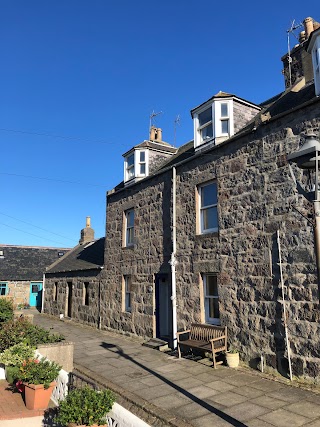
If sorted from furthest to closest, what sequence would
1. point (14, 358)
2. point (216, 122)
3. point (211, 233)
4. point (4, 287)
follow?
point (4, 287)
point (216, 122)
point (211, 233)
point (14, 358)

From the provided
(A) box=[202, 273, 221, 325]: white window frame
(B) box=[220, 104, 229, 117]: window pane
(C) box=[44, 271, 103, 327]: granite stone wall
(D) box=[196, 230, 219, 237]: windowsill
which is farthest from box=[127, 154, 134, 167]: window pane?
(A) box=[202, 273, 221, 325]: white window frame

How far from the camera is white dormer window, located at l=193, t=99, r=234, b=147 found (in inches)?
432

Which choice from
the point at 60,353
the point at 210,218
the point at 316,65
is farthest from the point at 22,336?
the point at 316,65

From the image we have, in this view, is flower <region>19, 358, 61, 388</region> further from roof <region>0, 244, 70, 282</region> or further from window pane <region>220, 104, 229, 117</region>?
roof <region>0, 244, 70, 282</region>

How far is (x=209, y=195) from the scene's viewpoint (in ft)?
36.6

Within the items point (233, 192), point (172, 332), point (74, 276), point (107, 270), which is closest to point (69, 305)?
point (74, 276)

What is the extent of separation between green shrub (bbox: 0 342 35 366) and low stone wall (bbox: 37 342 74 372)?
0.35 meters

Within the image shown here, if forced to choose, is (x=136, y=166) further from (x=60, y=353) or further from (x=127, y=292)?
(x=60, y=353)

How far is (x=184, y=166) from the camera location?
1207cm

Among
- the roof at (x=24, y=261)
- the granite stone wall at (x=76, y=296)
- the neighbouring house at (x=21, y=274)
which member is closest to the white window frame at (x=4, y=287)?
the neighbouring house at (x=21, y=274)

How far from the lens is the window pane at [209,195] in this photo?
1094cm

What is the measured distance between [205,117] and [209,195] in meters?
3.01

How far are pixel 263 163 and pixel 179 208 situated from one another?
387 cm

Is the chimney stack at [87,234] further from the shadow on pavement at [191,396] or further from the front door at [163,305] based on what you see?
the shadow on pavement at [191,396]
